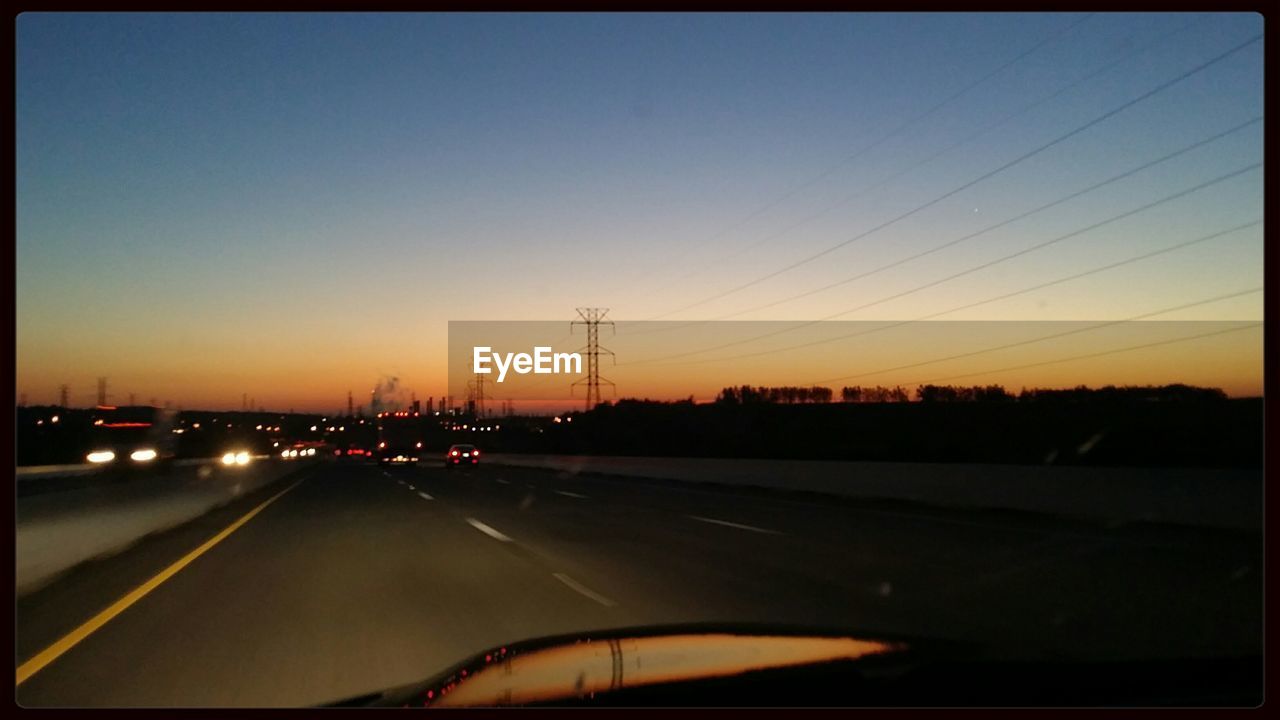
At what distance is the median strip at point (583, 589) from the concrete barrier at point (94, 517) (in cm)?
661

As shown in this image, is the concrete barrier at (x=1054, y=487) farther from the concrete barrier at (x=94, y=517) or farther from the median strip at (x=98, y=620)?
the concrete barrier at (x=94, y=517)

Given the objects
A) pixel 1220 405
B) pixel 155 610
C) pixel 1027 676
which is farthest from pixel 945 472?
pixel 1220 405

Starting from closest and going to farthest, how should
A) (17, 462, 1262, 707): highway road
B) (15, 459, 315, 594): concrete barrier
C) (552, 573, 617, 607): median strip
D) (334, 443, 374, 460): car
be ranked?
(17, 462, 1262, 707): highway road
(552, 573, 617, 607): median strip
(15, 459, 315, 594): concrete barrier
(334, 443, 374, 460): car

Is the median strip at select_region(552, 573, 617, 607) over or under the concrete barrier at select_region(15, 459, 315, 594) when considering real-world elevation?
under

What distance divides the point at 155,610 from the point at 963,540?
12949 mm

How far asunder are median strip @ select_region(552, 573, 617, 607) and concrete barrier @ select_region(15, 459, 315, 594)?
661cm

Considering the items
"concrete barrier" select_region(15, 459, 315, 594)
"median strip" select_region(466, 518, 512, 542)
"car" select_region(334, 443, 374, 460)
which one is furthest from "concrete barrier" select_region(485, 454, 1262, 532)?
"car" select_region(334, 443, 374, 460)

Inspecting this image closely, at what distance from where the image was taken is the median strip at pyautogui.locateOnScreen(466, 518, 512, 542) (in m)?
19.7

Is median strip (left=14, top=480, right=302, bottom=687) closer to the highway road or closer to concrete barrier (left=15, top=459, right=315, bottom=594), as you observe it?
the highway road

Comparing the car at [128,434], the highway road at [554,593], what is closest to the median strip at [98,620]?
the highway road at [554,593]

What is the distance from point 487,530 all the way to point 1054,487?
12441 millimetres

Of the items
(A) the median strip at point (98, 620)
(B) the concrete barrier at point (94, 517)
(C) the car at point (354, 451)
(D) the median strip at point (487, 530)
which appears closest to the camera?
(A) the median strip at point (98, 620)

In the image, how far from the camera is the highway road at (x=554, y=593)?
883 centimetres

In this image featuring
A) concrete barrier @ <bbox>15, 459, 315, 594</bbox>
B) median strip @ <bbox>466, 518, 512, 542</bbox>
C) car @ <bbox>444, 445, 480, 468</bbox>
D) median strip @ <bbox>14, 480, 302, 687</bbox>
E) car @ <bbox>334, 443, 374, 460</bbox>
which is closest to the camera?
median strip @ <bbox>14, 480, 302, 687</bbox>
